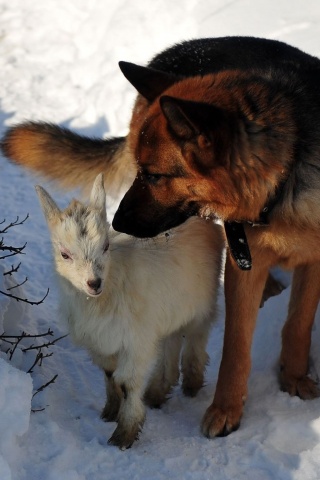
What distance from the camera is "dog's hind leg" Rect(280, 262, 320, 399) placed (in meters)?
5.29

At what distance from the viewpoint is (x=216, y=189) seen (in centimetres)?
422

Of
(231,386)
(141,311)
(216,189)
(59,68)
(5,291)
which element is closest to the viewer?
(216,189)

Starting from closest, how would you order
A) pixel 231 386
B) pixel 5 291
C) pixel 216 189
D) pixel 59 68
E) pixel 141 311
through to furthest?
1. pixel 216 189
2. pixel 141 311
3. pixel 231 386
4. pixel 5 291
5. pixel 59 68

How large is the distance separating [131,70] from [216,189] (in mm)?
1056

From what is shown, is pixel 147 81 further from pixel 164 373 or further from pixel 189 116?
pixel 164 373

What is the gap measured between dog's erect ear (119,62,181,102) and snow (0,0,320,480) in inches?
67.9

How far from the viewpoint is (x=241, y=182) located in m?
4.22

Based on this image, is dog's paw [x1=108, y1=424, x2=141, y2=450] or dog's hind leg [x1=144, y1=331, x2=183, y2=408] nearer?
dog's paw [x1=108, y1=424, x2=141, y2=450]

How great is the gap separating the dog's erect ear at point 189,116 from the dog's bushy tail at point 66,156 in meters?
1.97

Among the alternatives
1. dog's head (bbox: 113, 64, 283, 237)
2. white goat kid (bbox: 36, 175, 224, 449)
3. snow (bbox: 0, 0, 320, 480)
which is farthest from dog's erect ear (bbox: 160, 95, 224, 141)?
snow (bbox: 0, 0, 320, 480)

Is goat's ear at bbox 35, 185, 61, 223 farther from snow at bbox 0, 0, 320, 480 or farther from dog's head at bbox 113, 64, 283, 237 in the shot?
snow at bbox 0, 0, 320, 480

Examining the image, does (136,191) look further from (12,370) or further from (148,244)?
(12,370)

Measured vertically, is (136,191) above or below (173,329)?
above

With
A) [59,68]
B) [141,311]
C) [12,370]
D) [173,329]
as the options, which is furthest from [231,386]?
[59,68]
